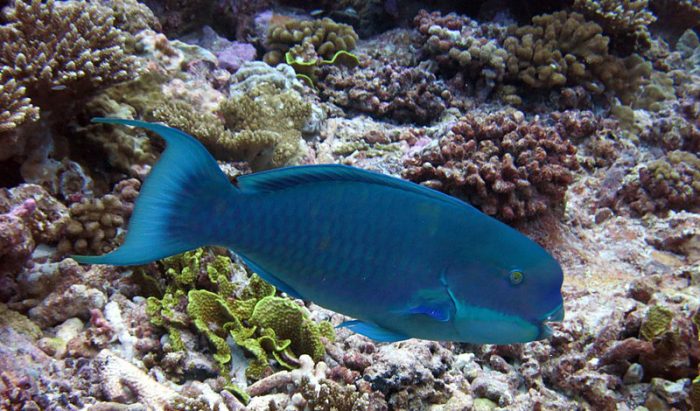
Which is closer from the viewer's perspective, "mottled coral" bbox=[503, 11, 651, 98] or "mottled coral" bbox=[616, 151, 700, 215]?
"mottled coral" bbox=[616, 151, 700, 215]

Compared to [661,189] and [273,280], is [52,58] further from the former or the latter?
[661,189]

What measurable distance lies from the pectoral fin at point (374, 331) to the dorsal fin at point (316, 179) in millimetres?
525

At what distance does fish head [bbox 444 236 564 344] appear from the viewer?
166cm

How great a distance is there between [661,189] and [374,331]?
5.49 metres

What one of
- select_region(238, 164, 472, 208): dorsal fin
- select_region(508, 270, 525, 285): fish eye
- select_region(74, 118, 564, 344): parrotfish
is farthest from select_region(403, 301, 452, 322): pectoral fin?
select_region(238, 164, 472, 208): dorsal fin

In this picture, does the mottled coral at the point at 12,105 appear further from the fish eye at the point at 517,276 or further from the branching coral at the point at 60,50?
the fish eye at the point at 517,276

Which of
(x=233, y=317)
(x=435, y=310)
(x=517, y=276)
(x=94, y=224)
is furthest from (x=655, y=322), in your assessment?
(x=94, y=224)

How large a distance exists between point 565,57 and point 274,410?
22.9 ft

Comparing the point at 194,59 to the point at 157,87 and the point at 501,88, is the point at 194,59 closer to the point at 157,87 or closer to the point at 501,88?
the point at 157,87

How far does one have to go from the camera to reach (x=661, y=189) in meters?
5.77

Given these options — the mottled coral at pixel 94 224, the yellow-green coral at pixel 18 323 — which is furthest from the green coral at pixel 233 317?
the yellow-green coral at pixel 18 323

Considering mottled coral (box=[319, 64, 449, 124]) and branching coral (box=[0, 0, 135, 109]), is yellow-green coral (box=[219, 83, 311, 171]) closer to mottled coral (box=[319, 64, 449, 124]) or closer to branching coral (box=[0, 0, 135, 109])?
branching coral (box=[0, 0, 135, 109])

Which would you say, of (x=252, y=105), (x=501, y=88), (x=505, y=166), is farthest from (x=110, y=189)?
(x=501, y=88)

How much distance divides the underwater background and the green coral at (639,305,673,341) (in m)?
0.01
